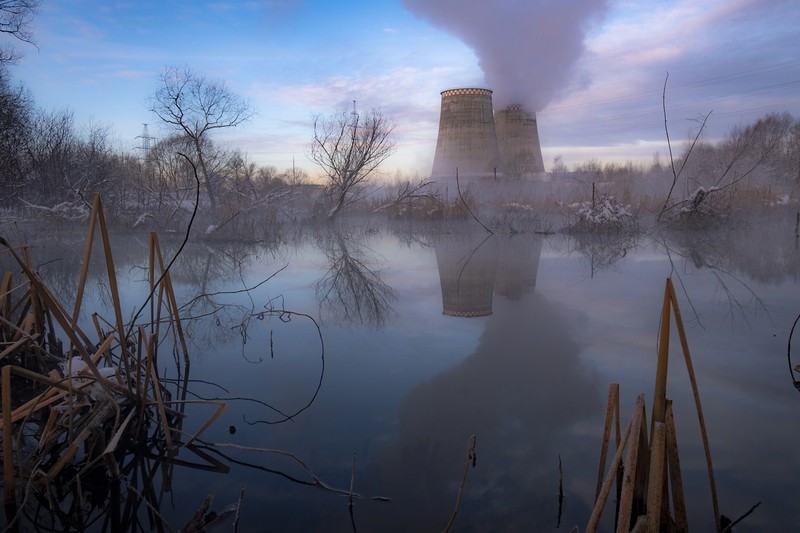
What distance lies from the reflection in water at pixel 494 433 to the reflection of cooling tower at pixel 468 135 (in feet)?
53.4

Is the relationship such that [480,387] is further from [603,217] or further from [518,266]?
[603,217]

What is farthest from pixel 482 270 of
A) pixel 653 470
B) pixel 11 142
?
pixel 11 142

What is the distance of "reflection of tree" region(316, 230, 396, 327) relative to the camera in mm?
4875

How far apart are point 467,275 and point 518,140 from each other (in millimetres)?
17119

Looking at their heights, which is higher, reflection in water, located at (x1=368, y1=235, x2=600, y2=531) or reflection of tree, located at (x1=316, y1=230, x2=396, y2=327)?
reflection of tree, located at (x1=316, y1=230, x2=396, y2=327)

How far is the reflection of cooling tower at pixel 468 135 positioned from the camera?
766 inches

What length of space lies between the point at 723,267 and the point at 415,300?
430cm

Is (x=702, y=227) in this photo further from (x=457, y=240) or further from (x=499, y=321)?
(x=499, y=321)

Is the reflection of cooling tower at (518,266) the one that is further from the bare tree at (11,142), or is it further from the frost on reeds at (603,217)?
the bare tree at (11,142)

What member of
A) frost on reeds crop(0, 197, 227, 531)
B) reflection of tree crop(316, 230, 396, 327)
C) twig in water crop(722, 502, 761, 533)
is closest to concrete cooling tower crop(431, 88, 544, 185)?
reflection of tree crop(316, 230, 396, 327)

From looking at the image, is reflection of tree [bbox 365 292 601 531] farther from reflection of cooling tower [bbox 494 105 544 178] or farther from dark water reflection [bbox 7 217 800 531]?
reflection of cooling tower [bbox 494 105 544 178]

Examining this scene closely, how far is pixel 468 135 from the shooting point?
767 inches

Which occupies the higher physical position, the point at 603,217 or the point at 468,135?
the point at 468,135

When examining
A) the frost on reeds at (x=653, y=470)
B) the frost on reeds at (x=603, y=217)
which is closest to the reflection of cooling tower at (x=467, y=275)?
the frost on reeds at (x=603, y=217)
